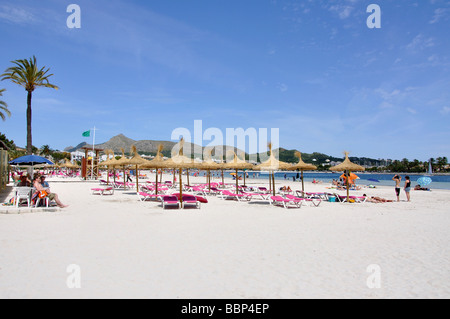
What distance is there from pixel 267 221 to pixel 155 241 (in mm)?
4036

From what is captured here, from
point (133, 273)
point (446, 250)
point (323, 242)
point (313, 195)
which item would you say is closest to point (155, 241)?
point (133, 273)

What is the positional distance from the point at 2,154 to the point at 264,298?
20.3 metres

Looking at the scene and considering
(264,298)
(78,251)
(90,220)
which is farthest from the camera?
(90,220)

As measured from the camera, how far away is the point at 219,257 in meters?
5.05

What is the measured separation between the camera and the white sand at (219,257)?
368cm

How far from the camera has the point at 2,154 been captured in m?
17.6

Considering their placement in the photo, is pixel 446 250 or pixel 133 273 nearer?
pixel 133 273

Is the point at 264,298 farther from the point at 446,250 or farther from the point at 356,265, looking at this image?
the point at 446,250

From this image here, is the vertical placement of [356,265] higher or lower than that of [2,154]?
lower

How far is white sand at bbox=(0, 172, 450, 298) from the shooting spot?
3676 millimetres

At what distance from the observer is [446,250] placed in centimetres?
575
